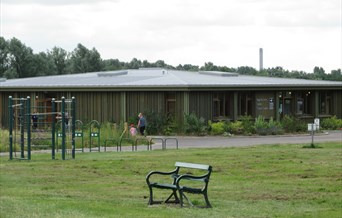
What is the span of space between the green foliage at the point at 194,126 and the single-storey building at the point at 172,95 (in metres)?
1.53

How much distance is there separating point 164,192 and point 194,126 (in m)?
29.0

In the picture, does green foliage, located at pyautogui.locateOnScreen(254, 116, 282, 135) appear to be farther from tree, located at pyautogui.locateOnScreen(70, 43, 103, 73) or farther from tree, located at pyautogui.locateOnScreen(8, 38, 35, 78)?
tree, located at pyautogui.locateOnScreen(70, 43, 103, 73)

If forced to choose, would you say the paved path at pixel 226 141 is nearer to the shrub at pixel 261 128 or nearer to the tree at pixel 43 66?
the shrub at pixel 261 128

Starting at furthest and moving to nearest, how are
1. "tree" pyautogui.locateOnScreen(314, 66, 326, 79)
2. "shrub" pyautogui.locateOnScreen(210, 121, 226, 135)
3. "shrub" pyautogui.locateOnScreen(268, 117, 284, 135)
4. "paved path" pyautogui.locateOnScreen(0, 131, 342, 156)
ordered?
"tree" pyautogui.locateOnScreen(314, 66, 326, 79) → "shrub" pyautogui.locateOnScreen(268, 117, 284, 135) → "shrub" pyautogui.locateOnScreen(210, 121, 226, 135) → "paved path" pyautogui.locateOnScreen(0, 131, 342, 156)

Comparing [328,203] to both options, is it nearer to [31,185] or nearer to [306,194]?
[306,194]

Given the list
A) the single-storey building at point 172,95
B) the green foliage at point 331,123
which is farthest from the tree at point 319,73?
the green foliage at point 331,123

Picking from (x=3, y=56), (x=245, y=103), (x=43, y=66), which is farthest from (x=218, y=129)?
(x=43, y=66)

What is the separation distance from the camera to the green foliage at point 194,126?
153ft

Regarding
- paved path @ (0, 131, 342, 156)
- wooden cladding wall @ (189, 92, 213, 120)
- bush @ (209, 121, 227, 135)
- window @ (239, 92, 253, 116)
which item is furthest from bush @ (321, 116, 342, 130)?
bush @ (209, 121, 227, 135)

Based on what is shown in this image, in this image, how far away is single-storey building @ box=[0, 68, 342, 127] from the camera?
49125 mm

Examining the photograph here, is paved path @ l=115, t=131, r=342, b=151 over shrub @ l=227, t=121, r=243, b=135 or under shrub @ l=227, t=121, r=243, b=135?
under

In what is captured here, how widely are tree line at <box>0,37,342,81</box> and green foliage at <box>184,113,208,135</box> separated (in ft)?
121

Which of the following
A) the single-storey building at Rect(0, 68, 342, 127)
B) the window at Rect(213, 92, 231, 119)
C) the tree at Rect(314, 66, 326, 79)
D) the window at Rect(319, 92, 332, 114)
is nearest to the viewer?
the single-storey building at Rect(0, 68, 342, 127)

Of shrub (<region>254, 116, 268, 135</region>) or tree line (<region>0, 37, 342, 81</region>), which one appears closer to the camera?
shrub (<region>254, 116, 268, 135</region>)
